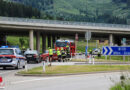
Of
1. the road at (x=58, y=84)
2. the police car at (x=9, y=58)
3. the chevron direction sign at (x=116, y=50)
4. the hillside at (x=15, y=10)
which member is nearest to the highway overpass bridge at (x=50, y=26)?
the chevron direction sign at (x=116, y=50)

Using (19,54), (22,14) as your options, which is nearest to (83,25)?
(19,54)

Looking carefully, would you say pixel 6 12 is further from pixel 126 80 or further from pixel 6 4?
pixel 126 80

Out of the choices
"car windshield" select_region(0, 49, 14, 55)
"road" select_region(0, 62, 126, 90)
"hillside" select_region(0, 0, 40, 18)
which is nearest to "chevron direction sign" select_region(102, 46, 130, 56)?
"car windshield" select_region(0, 49, 14, 55)

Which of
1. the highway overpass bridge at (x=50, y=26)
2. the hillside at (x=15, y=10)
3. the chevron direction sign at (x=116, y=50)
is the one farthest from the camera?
the hillside at (x=15, y=10)

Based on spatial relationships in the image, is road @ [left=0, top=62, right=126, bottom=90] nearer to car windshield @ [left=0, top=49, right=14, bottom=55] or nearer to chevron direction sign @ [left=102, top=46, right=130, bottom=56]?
car windshield @ [left=0, top=49, right=14, bottom=55]

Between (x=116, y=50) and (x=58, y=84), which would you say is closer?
(x=58, y=84)

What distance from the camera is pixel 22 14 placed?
161875 millimetres

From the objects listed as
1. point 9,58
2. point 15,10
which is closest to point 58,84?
point 9,58

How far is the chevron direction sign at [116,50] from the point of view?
87.6 ft

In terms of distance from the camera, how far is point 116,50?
27.3m

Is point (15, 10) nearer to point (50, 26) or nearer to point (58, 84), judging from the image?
point (50, 26)

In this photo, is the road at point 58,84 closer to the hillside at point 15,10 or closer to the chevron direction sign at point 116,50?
the chevron direction sign at point 116,50

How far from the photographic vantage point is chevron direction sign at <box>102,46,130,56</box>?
26.7 metres

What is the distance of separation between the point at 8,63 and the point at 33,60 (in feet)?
43.4
